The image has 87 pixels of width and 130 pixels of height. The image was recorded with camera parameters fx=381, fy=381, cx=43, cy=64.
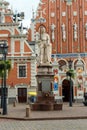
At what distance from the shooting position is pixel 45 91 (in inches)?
1152

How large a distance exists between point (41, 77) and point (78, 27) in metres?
34.5

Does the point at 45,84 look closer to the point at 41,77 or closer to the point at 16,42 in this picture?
the point at 41,77

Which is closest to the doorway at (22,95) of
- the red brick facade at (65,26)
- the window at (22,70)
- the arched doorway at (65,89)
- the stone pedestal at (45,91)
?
the window at (22,70)

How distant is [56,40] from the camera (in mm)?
63000

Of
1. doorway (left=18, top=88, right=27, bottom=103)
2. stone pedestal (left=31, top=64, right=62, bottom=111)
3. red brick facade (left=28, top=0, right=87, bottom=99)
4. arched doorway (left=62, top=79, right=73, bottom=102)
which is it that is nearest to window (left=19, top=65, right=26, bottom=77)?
doorway (left=18, top=88, right=27, bottom=103)

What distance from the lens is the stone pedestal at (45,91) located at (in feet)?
92.9

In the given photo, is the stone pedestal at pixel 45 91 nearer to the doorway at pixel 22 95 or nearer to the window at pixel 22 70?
the doorway at pixel 22 95

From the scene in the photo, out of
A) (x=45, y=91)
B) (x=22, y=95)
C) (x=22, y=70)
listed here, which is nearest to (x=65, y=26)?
(x=22, y=70)

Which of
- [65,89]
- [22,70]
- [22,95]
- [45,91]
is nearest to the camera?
[45,91]

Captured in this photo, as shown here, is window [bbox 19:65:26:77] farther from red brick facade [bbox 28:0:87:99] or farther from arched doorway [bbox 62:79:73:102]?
red brick facade [bbox 28:0:87:99]

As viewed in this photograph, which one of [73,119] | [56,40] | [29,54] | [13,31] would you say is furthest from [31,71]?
[73,119]

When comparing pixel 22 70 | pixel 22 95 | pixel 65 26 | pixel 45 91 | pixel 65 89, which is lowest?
pixel 22 95

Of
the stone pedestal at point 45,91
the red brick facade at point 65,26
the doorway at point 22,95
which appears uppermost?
the red brick facade at point 65,26

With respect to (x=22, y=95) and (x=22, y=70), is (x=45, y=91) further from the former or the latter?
(x=22, y=70)
